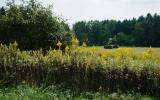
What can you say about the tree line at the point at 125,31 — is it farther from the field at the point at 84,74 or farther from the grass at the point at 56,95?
the grass at the point at 56,95

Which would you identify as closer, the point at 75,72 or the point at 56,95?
the point at 56,95

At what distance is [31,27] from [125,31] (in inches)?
3306

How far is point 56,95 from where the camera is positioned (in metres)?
11.1

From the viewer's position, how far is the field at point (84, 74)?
11.2 m

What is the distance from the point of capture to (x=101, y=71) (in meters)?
12.0

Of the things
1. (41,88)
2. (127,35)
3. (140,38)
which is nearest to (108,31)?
(127,35)

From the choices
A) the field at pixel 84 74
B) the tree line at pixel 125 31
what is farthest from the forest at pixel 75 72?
the tree line at pixel 125 31

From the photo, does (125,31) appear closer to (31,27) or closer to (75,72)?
(31,27)

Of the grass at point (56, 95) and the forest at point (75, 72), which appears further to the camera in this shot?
the forest at point (75, 72)

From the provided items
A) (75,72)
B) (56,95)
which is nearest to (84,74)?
(75,72)

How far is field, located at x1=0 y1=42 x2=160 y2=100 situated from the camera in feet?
36.9

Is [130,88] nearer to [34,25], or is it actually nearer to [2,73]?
[2,73]

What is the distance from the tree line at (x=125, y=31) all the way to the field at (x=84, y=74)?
56.2m

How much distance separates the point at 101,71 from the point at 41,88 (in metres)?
1.93
